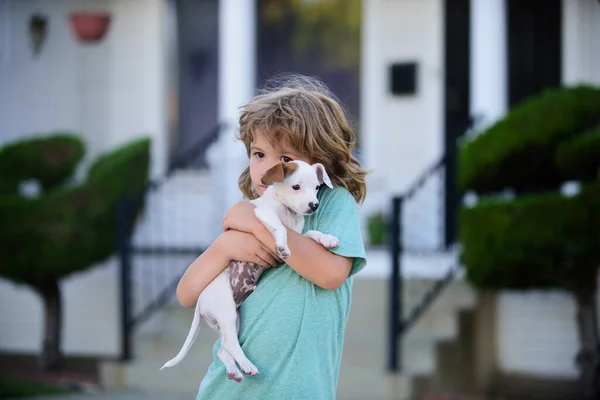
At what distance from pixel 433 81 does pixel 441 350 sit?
8.93 ft

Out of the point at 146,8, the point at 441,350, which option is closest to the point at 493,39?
the point at 441,350

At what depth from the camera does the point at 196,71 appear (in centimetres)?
866

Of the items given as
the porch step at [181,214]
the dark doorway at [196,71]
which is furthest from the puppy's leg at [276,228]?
the dark doorway at [196,71]

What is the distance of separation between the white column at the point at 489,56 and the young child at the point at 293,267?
5338 millimetres

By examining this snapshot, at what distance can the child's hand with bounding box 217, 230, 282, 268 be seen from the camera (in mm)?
2100

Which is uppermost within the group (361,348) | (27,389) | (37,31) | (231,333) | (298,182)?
(37,31)

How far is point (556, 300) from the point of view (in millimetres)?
6570

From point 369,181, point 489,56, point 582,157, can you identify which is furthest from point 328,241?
point 369,181

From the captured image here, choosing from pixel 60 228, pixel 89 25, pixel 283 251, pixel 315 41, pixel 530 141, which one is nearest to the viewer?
pixel 283 251

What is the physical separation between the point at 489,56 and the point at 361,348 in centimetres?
286

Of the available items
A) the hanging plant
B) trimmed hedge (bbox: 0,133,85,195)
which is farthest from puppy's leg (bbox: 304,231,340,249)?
the hanging plant

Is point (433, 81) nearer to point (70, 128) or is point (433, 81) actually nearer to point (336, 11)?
point (336, 11)

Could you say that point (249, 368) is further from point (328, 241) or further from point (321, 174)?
point (321, 174)

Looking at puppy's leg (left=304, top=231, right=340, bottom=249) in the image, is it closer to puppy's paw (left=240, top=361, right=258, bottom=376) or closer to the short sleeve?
the short sleeve
